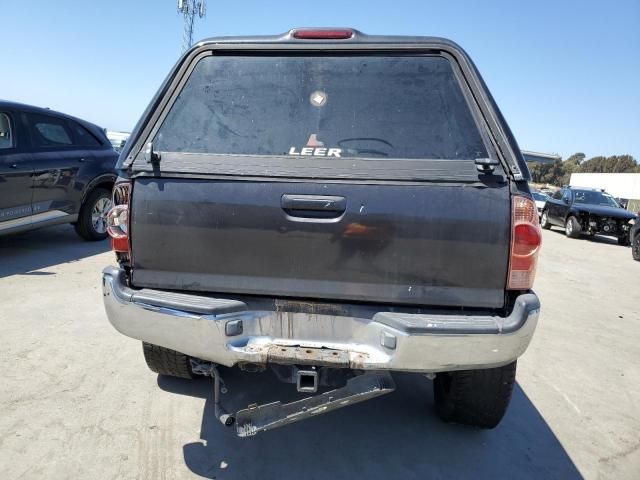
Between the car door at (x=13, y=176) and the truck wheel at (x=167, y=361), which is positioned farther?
the car door at (x=13, y=176)

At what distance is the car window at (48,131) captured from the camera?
6230 millimetres

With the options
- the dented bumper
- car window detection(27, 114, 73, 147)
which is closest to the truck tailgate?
the dented bumper

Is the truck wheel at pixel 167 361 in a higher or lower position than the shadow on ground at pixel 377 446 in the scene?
higher

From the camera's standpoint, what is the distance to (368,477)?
2.38 metres

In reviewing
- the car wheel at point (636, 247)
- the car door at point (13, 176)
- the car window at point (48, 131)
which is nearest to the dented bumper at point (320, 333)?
the car door at point (13, 176)

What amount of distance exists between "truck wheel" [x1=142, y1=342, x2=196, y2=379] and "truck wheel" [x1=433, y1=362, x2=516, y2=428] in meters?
1.69

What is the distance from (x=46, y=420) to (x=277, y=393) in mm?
1425

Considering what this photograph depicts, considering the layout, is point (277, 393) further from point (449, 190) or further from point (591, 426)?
point (591, 426)

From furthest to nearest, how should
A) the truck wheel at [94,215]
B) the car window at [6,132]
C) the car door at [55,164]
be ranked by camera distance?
1. the truck wheel at [94,215]
2. the car door at [55,164]
3. the car window at [6,132]

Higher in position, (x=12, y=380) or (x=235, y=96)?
(x=235, y=96)

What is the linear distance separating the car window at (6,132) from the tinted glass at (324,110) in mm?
4840

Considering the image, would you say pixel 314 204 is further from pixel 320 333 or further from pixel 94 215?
pixel 94 215

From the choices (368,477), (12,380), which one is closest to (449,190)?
(368,477)

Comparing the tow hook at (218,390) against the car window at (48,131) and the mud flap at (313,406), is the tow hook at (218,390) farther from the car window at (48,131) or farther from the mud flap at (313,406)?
the car window at (48,131)
